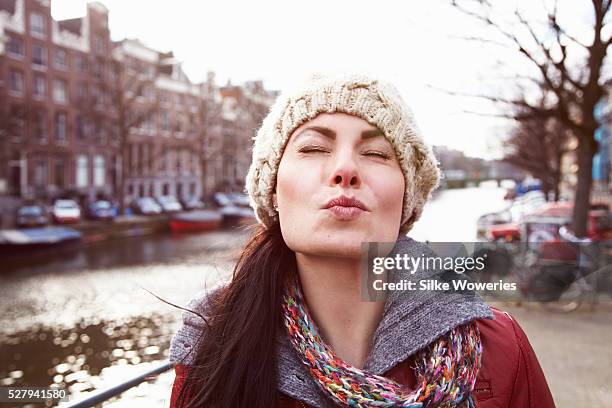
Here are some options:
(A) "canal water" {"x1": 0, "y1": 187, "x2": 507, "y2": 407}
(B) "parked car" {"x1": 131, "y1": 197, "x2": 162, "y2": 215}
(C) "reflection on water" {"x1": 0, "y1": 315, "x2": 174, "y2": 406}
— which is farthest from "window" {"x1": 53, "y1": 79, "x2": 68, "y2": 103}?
(C) "reflection on water" {"x1": 0, "y1": 315, "x2": 174, "y2": 406}

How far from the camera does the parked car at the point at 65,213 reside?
24.9m

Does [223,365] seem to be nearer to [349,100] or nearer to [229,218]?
[349,100]

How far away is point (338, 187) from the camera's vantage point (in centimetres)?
115

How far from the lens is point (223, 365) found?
130 cm

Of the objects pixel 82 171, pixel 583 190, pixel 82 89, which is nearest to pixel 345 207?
pixel 583 190

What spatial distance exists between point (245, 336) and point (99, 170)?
36.6 m

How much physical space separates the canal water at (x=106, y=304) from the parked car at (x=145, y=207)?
856 centimetres

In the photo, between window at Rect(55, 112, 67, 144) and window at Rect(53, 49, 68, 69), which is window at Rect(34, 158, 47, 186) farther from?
window at Rect(53, 49, 68, 69)

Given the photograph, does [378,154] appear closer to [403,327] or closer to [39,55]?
[403,327]

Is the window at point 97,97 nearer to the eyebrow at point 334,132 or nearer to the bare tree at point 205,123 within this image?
the bare tree at point 205,123

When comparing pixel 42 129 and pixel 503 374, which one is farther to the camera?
pixel 42 129

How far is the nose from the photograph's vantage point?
115 cm

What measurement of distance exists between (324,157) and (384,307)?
0.39m

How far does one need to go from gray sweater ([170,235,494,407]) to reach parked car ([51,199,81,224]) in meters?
26.0
